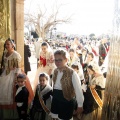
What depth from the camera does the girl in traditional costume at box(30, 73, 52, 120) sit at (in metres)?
3.54

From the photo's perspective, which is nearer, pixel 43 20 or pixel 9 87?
pixel 9 87

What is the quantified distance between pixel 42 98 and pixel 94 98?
2.92 feet

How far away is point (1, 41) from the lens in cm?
455

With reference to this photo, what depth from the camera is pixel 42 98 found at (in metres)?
3.55

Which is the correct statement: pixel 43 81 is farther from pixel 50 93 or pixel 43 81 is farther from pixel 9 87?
pixel 9 87

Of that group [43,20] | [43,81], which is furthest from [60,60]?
[43,20]

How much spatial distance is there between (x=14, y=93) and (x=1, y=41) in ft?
4.19

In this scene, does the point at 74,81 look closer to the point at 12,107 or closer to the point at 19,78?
the point at 19,78

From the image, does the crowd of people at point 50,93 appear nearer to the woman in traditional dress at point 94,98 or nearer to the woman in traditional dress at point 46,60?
the woman in traditional dress at point 94,98

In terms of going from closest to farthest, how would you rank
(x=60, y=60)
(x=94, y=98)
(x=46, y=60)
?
(x=60, y=60)
(x=94, y=98)
(x=46, y=60)

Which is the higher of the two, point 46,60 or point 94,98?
point 46,60

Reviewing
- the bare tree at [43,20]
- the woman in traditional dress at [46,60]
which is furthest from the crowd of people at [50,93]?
the bare tree at [43,20]

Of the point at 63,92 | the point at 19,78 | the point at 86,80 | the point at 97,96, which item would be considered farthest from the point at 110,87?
the point at 19,78

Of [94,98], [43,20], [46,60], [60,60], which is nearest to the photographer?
[60,60]
